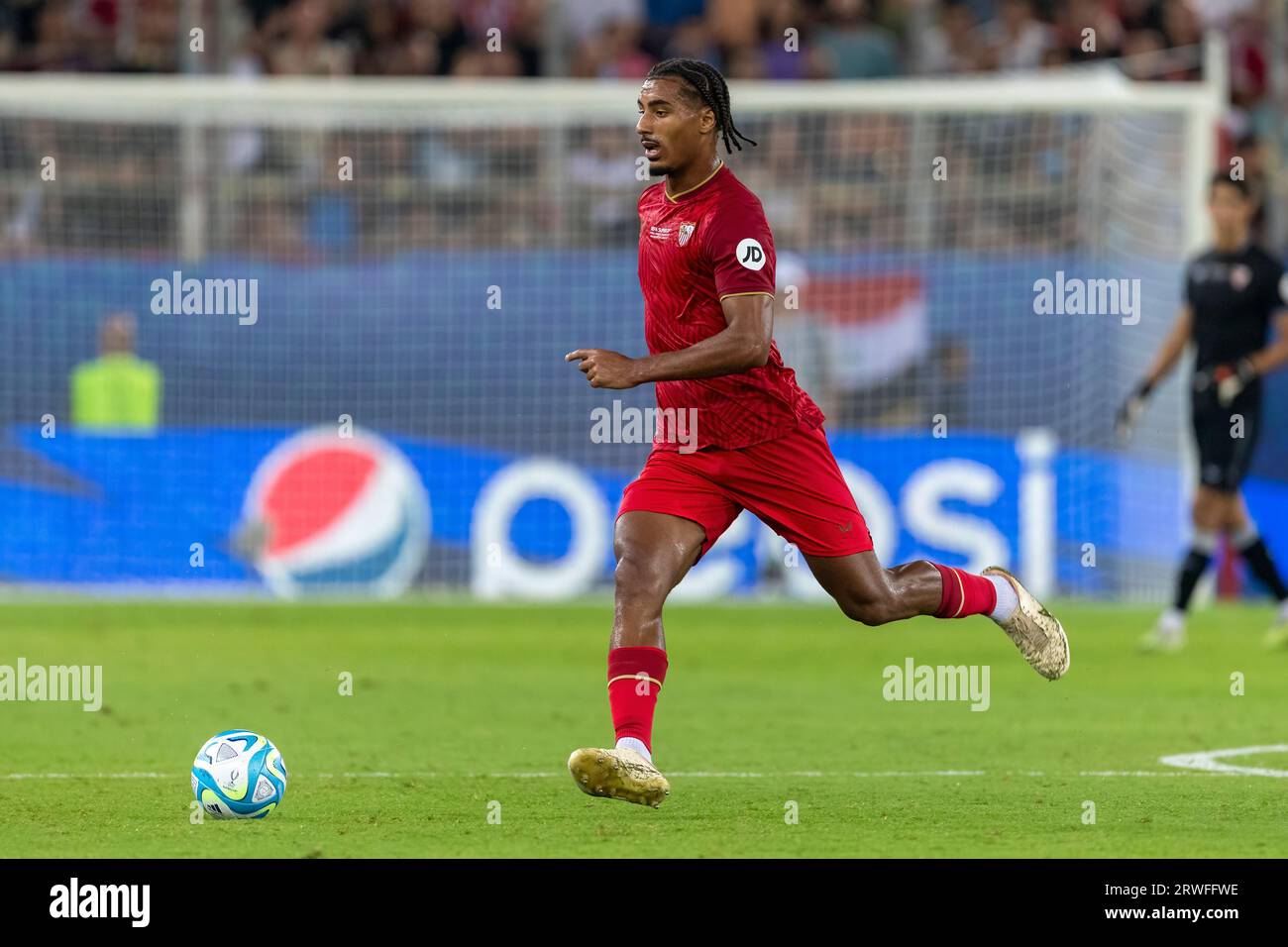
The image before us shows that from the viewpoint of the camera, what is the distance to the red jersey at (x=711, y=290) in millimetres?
7547

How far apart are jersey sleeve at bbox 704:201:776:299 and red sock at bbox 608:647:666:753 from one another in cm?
125

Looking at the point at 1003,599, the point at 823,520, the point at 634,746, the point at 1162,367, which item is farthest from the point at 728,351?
the point at 1162,367

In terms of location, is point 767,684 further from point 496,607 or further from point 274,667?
point 496,607

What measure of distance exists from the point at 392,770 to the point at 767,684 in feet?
13.5

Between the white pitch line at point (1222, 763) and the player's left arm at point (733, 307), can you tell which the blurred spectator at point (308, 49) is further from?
the player's left arm at point (733, 307)

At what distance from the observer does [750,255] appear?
7516mm

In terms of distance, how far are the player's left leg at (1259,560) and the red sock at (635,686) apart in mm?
7747

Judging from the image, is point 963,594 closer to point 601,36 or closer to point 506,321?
point 506,321

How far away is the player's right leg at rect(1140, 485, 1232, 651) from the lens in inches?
558

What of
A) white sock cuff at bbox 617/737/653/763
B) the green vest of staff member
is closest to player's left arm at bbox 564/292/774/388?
white sock cuff at bbox 617/737/653/763

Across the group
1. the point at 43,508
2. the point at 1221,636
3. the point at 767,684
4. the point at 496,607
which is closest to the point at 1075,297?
the point at 1221,636

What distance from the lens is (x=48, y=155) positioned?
19.6 m

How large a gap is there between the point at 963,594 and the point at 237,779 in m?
2.88

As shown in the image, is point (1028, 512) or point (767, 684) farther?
point (1028, 512)
